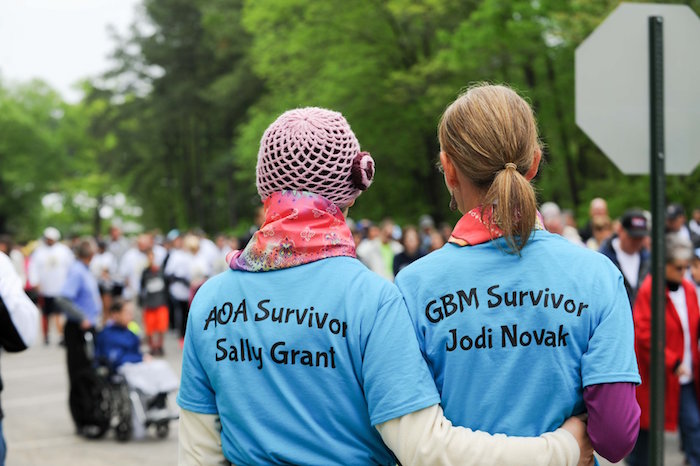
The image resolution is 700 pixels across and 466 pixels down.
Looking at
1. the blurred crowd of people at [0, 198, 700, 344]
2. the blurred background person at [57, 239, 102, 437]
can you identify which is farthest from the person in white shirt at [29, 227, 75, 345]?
the blurred background person at [57, 239, 102, 437]

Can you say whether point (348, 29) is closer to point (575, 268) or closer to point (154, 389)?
point (154, 389)

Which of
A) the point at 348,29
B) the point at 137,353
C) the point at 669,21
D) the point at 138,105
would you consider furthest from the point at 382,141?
the point at 669,21

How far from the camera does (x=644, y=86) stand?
15.0 feet

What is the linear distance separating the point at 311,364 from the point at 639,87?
292 cm

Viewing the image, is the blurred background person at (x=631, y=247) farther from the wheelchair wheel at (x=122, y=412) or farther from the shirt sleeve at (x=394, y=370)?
the shirt sleeve at (x=394, y=370)

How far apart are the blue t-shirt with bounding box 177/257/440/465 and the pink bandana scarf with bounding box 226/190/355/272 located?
0.03m

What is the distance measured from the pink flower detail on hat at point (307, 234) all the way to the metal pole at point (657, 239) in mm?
2346

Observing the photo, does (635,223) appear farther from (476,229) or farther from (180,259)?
(180,259)

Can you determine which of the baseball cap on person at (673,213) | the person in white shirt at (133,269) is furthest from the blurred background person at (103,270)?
the baseball cap on person at (673,213)

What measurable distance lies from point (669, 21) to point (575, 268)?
2.71 meters

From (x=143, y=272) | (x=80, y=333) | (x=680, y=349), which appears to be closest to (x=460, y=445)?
(x=680, y=349)

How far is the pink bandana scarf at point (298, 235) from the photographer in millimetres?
2291

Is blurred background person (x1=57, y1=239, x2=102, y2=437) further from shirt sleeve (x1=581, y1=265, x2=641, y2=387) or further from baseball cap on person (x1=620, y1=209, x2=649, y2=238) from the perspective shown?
shirt sleeve (x1=581, y1=265, x2=641, y2=387)

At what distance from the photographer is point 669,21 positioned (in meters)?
4.52
